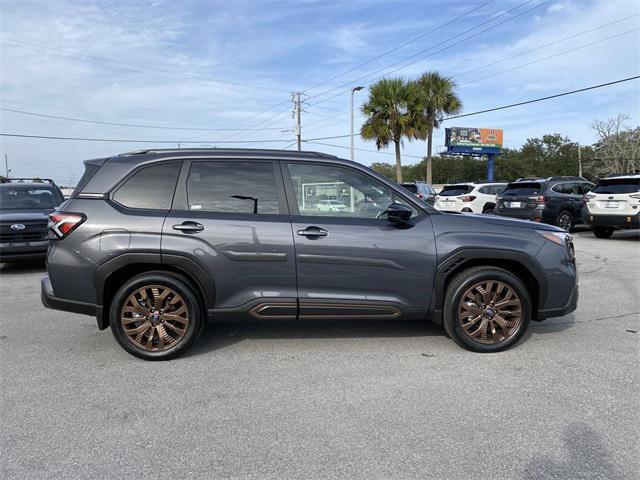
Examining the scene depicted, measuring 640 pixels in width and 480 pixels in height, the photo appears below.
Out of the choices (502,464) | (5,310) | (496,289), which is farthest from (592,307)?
(5,310)

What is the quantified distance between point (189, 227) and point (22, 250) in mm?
6172

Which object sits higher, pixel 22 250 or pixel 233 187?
pixel 233 187

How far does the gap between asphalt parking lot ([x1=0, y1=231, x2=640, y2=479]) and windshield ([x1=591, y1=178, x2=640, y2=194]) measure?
27.6 ft

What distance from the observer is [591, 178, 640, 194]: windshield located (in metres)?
12.0

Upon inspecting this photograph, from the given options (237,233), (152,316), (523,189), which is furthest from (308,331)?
(523,189)

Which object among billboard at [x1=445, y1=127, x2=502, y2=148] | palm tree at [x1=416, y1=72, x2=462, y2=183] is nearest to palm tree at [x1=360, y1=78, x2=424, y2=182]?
palm tree at [x1=416, y1=72, x2=462, y2=183]

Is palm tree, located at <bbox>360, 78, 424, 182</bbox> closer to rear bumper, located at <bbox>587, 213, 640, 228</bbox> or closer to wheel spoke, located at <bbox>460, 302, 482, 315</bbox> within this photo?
rear bumper, located at <bbox>587, 213, 640, 228</bbox>

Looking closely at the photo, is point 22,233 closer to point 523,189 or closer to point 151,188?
point 151,188

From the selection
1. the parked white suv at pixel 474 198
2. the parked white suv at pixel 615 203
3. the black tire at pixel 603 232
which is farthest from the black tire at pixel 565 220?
the parked white suv at pixel 474 198

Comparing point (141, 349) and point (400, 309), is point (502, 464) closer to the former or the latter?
point (400, 309)

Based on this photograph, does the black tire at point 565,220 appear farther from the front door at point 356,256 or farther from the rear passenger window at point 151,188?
the rear passenger window at point 151,188

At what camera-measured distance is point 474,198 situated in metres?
16.9

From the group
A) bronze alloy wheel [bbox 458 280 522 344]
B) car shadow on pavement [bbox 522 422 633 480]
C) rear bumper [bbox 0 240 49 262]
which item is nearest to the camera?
car shadow on pavement [bbox 522 422 633 480]

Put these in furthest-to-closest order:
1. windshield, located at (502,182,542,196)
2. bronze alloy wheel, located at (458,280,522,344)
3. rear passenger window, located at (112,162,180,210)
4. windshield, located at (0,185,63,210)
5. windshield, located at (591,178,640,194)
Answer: windshield, located at (502,182,542,196) < windshield, located at (591,178,640,194) < windshield, located at (0,185,63,210) < bronze alloy wheel, located at (458,280,522,344) < rear passenger window, located at (112,162,180,210)
